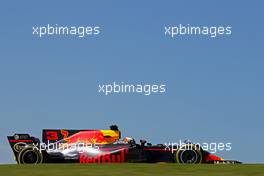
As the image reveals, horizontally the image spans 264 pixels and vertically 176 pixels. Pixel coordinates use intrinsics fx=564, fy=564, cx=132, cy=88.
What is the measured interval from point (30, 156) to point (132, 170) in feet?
29.8

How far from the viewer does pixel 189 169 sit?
17297mm

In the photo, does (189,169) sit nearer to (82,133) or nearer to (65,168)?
(65,168)

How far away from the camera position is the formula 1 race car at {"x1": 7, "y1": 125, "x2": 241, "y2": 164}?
79.7ft

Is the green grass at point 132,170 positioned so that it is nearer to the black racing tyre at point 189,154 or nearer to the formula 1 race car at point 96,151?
the black racing tyre at point 189,154

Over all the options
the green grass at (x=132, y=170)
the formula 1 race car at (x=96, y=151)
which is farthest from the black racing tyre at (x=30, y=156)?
the green grass at (x=132, y=170)

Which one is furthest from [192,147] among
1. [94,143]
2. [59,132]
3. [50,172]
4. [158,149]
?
[50,172]

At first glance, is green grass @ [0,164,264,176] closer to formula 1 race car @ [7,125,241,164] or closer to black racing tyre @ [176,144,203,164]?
black racing tyre @ [176,144,203,164]

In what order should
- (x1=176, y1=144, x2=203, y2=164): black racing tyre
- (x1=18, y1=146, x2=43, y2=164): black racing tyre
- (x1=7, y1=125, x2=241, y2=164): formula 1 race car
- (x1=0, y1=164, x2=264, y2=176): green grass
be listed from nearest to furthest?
(x1=0, y1=164, x2=264, y2=176): green grass
(x1=176, y1=144, x2=203, y2=164): black racing tyre
(x1=7, y1=125, x2=241, y2=164): formula 1 race car
(x1=18, y1=146, x2=43, y2=164): black racing tyre

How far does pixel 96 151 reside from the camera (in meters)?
25.1

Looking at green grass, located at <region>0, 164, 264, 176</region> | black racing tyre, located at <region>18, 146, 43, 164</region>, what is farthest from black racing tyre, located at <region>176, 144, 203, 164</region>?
black racing tyre, located at <region>18, 146, 43, 164</region>

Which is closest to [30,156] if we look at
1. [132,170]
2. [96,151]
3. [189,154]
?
[96,151]

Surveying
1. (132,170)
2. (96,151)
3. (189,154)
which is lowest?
(132,170)

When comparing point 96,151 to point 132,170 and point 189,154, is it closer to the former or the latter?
point 189,154

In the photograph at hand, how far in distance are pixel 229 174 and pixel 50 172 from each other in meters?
5.16
